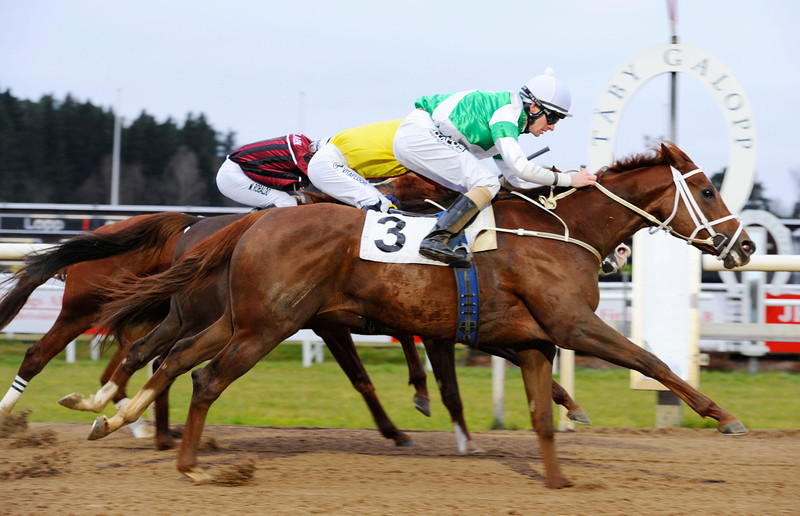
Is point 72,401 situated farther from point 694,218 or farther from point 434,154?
point 694,218

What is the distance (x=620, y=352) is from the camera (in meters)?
4.11

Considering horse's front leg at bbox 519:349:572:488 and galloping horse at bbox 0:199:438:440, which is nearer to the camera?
horse's front leg at bbox 519:349:572:488

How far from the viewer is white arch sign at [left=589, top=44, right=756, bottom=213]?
22.5ft

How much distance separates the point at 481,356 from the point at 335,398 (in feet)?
10.9

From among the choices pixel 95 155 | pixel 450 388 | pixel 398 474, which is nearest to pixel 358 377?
pixel 450 388

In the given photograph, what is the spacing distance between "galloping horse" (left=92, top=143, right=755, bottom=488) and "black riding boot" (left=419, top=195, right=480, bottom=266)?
0.37 ft

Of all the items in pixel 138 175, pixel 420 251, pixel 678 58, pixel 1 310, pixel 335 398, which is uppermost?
pixel 138 175

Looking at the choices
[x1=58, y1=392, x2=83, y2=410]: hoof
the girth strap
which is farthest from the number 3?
[x1=58, y1=392, x2=83, y2=410]: hoof

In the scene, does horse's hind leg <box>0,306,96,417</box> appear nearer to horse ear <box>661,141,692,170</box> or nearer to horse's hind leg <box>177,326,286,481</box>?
horse's hind leg <box>177,326,286,481</box>

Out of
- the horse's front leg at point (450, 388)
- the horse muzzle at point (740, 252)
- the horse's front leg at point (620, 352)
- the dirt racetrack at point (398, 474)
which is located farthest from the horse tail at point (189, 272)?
the horse muzzle at point (740, 252)

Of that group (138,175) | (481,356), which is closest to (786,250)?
(481,356)

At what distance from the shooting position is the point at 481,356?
10.6m

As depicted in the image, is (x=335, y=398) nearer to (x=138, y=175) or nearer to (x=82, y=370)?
(x=82, y=370)

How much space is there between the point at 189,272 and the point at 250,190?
1269mm
